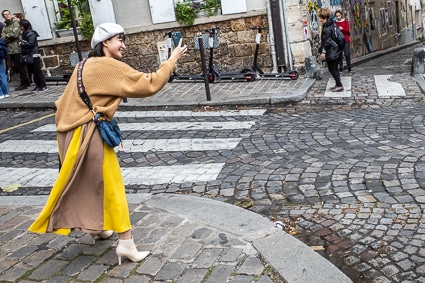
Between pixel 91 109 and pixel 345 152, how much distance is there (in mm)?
3400

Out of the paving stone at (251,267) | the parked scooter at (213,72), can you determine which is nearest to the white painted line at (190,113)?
the parked scooter at (213,72)

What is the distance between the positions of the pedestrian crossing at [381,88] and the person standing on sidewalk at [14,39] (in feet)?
23.4

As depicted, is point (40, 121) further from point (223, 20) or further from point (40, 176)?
point (223, 20)

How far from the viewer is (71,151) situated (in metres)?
3.34

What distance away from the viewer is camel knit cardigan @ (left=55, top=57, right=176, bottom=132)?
3.28 meters

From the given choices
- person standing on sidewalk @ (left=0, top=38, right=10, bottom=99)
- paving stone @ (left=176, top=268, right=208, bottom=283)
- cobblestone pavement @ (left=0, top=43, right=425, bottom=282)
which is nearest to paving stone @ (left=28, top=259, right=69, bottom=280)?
paving stone @ (left=176, top=268, right=208, bottom=283)

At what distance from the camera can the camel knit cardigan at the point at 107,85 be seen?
3.28 m

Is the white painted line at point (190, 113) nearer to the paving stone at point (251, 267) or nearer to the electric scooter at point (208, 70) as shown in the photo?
the electric scooter at point (208, 70)

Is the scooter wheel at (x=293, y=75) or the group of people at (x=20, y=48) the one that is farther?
the group of people at (x=20, y=48)

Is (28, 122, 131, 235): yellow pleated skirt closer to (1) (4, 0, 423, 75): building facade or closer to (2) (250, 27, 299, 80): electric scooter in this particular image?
(2) (250, 27, 299, 80): electric scooter

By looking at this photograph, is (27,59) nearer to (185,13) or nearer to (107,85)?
(185,13)

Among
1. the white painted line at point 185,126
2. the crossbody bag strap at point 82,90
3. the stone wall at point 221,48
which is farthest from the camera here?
the stone wall at point 221,48

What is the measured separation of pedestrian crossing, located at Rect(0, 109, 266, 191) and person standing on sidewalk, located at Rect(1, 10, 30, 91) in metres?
4.34

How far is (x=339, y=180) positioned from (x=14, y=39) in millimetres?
9657
